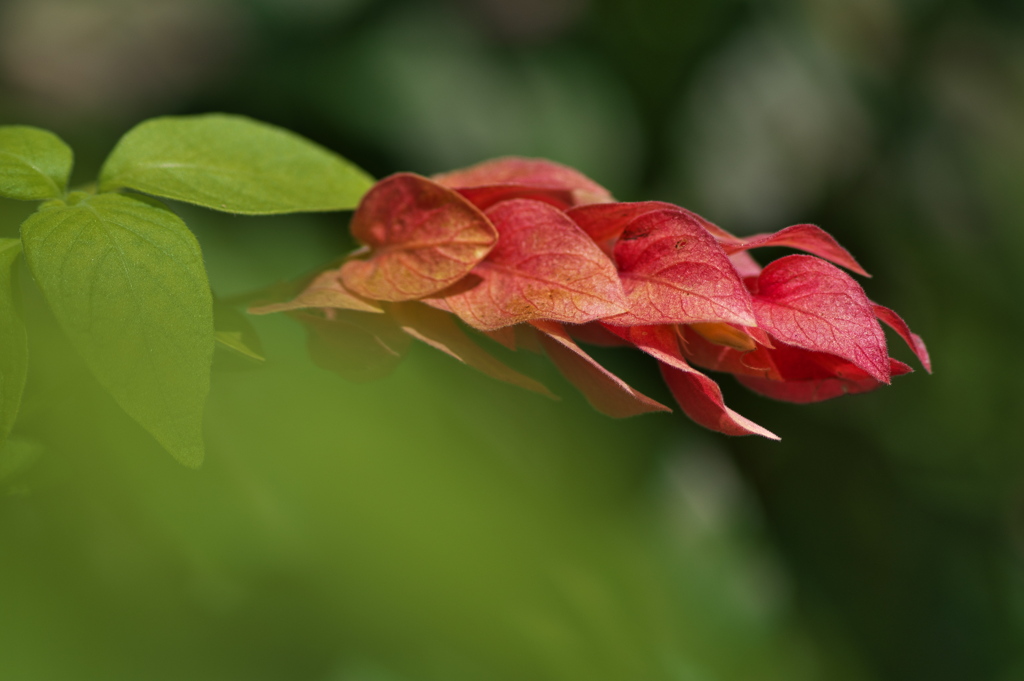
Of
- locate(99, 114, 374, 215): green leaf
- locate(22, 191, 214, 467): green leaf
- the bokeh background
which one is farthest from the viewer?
the bokeh background

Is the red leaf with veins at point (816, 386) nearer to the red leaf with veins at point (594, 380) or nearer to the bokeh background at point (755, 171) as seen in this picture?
the red leaf with veins at point (594, 380)

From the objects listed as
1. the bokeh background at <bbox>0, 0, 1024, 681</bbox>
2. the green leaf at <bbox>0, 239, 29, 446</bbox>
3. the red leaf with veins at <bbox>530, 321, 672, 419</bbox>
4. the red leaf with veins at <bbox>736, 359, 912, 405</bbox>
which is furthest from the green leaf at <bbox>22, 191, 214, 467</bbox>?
the bokeh background at <bbox>0, 0, 1024, 681</bbox>

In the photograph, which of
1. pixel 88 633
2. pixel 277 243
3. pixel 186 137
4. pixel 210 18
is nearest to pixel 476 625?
pixel 88 633

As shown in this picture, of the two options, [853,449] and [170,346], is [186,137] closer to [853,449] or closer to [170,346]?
[170,346]

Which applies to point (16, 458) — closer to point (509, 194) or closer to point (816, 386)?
point (509, 194)

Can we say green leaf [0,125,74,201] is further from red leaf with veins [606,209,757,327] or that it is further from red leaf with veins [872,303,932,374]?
red leaf with veins [872,303,932,374]
